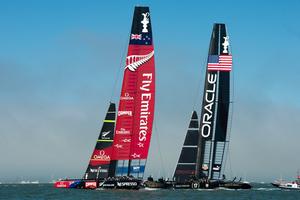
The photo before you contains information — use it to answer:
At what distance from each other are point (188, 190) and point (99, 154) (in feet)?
41.5

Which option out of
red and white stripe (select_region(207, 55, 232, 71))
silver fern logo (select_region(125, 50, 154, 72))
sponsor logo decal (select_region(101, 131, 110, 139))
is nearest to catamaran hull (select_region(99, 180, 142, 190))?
sponsor logo decal (select_region(101, 131, 110, 139))

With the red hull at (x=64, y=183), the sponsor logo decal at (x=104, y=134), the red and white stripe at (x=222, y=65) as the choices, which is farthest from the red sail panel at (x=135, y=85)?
the red hull at (x=64, y=183)

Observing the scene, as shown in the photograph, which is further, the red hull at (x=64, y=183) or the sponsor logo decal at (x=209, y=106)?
the red hull at (x=64, y=183)

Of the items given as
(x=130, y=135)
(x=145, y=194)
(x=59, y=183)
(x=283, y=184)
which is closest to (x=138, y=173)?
(x=130, y=135)

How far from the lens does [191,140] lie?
87938 mm

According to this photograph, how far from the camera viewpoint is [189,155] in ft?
288

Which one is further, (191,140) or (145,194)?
(191,140)

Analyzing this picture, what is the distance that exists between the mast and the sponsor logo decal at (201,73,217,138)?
9.93 m

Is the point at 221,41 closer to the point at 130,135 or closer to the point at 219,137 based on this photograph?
the point at 219,137

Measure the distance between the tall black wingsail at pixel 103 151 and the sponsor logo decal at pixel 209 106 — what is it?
12.1 meters

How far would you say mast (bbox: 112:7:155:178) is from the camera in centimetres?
8144

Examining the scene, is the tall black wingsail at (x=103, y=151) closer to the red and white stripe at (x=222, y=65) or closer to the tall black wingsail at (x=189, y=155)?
the tall black wingsail at (x=189, y=155)

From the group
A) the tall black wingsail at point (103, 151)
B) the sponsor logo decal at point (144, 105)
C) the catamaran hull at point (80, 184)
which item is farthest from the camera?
the tall black wingsail at point (103, 151)

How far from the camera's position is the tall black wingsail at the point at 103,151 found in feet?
289
